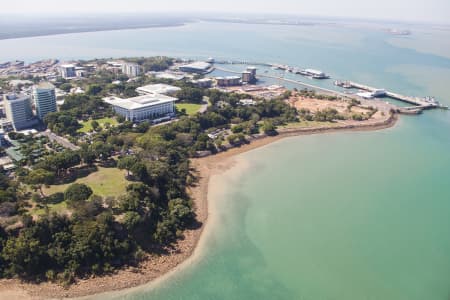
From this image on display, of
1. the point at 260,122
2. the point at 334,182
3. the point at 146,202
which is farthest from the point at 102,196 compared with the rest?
the point at 260,122

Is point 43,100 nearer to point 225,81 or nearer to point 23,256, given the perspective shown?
point 23,256

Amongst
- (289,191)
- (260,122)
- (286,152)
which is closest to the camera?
(289,191)

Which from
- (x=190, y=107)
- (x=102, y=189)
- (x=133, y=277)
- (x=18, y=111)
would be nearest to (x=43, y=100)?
(x=18, y=111)

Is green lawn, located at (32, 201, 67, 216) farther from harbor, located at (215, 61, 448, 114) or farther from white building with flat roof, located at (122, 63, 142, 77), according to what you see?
white building with flat roof, located at (122, 63, 142, 77)

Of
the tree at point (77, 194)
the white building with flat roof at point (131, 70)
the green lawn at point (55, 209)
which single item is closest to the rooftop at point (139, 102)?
Answer: the tree at point (77, 194)

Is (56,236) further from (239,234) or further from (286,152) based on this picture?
(286,152)

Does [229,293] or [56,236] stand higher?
[56,236]

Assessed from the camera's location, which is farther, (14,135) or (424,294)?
(14,135)
